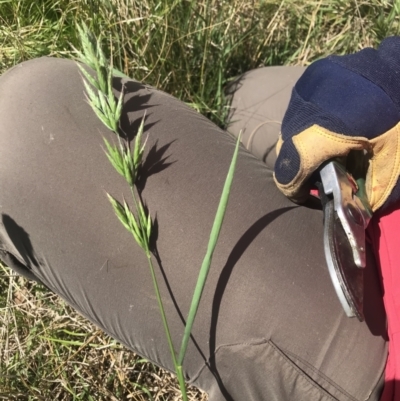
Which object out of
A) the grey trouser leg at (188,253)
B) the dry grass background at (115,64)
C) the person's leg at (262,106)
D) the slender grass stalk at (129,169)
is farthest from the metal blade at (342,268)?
the dry grass background at (115,64)

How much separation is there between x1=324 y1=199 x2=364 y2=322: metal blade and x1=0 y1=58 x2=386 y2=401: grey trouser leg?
0.06 meters

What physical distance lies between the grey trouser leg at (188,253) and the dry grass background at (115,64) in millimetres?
431

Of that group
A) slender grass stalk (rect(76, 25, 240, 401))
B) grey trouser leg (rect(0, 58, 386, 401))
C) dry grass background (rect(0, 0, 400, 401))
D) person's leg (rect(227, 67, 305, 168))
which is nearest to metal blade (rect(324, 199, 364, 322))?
grey trouser leg (rect(0, 58, 386, 401))

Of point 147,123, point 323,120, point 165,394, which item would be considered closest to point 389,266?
point 323,120

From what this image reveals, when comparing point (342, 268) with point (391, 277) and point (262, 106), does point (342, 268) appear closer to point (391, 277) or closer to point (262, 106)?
point (391, 277)

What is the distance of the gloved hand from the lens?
75 centimetres

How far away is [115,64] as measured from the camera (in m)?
1.31

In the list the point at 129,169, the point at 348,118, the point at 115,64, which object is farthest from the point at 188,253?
the point at 115,64

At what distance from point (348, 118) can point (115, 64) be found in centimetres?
75

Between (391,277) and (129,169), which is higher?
(129,169)

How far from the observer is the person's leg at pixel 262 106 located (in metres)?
1.19

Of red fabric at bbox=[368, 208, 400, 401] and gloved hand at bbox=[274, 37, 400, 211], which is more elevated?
gloved hand at bbox=[274, 37, 400, 211]

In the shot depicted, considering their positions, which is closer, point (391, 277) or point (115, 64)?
point (391, 277)

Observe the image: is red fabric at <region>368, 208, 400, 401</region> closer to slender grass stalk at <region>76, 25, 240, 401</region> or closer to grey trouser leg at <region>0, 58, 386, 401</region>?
grey trouser leg at <region>0, 58, 386, 401</region>
